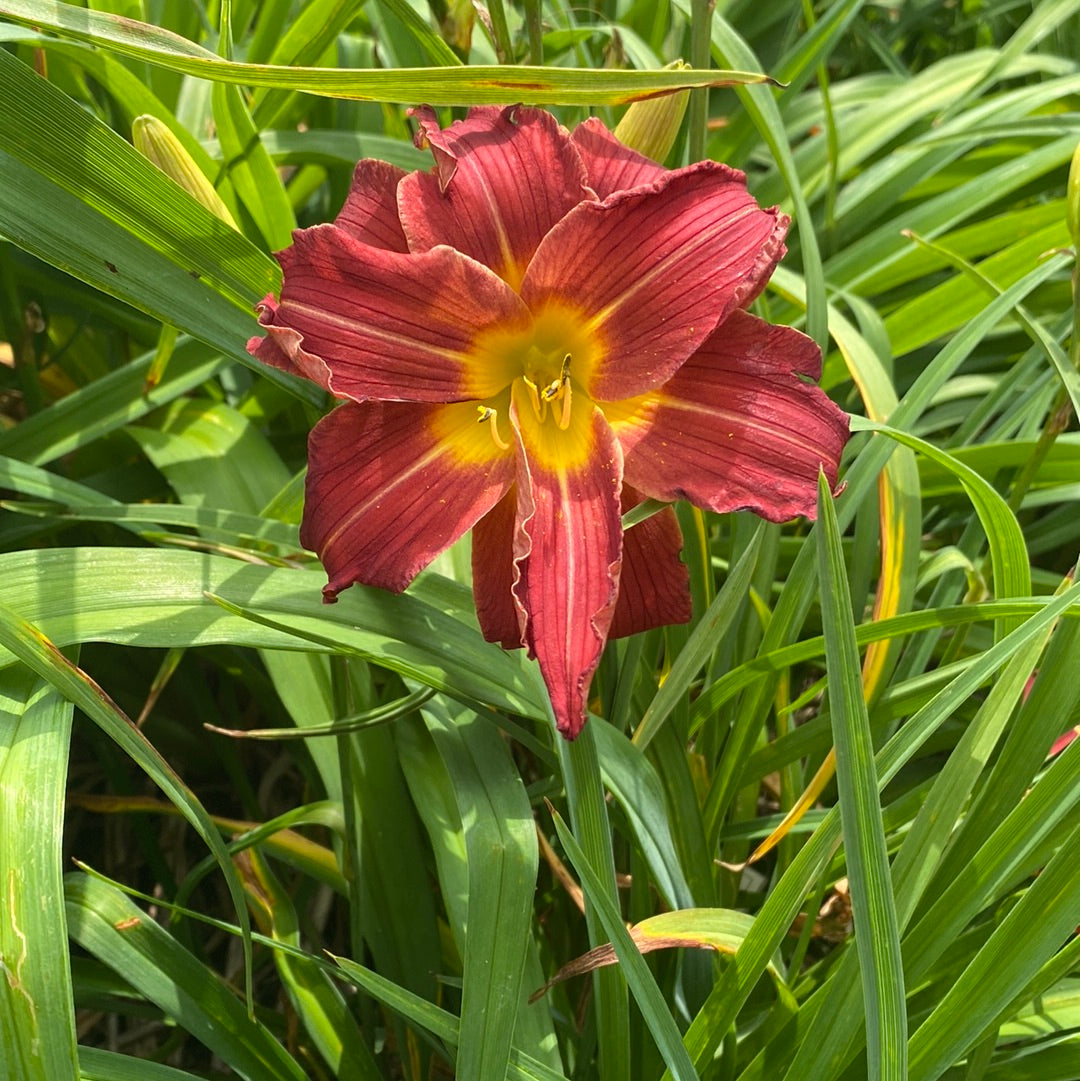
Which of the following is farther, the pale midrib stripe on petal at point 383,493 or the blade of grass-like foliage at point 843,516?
the blade of grass-like foliage at point 843,516

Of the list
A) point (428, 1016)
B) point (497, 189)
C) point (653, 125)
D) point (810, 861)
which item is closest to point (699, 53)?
point (653, 125)

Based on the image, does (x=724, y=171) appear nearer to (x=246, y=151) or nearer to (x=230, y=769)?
(x=246, y=151)

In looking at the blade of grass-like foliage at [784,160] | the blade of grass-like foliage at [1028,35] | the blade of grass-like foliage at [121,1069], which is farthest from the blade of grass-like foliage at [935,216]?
the blade of grass-like foliage at [121,1069]

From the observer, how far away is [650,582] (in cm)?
65

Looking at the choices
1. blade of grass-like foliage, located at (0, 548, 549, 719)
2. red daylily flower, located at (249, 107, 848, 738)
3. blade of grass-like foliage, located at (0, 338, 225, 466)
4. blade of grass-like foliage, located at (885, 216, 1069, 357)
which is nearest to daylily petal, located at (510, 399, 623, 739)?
red daylily flower, located at (249, 107, 848, 738)

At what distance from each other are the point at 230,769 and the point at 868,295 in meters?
0.87

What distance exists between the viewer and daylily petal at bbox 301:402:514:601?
60 centimetres

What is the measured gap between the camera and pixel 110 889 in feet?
2.36

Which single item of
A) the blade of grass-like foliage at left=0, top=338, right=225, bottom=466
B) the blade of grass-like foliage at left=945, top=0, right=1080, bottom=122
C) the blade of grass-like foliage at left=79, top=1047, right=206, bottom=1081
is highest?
the blade of grass-like foliage at left=945, top=0, right=1080, bottom=122

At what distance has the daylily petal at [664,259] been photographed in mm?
591

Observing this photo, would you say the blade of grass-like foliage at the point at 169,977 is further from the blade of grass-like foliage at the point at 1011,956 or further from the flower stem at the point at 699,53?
the flower stem at the point at 699,53

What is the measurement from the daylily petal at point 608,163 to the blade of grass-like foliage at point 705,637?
0.23 meters

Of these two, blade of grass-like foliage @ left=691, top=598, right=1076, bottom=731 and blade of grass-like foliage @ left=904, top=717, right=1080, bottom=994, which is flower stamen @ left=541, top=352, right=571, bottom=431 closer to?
blade of grass-like foliage @ left=691, top=598, right=1076, bottom=731

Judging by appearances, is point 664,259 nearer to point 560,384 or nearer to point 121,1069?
point 560,384
